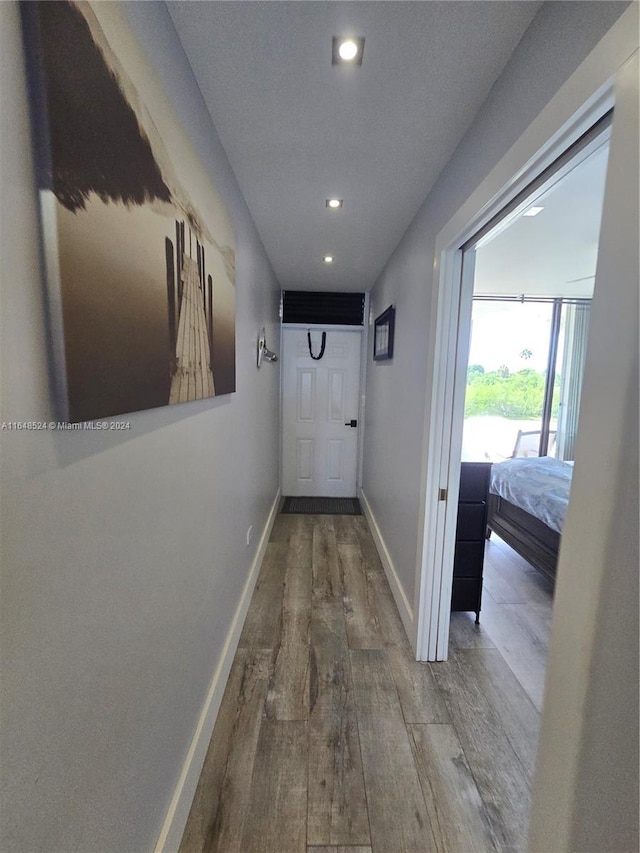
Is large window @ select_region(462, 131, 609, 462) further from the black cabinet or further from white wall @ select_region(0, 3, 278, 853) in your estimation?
white wall @ select_region(0, 3, 278, 853)

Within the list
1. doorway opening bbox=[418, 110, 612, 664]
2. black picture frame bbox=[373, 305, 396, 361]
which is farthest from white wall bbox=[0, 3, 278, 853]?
black picture frame bbox=[373, 305, 396, 361]

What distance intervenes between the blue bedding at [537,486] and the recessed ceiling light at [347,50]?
2.47m

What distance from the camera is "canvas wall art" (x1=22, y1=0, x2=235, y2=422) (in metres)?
0.52

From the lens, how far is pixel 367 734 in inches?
56.7

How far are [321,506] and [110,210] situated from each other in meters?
3.59

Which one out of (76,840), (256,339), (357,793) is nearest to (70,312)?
(76,840)

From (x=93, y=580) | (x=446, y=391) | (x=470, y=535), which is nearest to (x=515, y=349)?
(x=470, y=535)

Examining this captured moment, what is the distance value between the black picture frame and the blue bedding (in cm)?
147

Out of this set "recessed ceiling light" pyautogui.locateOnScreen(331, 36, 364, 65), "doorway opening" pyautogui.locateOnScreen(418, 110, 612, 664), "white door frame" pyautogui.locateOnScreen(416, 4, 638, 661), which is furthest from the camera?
"doorway opening" pyautogui.locateOnScreen(418, 110, 612, 664)

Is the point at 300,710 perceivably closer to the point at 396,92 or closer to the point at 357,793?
the point at 357,793

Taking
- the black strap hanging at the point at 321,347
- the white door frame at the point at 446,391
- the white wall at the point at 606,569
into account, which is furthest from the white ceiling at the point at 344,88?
the black strap hanging at the point at 321,347

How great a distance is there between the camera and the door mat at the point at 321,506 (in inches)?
150

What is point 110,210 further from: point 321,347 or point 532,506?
point 321,347

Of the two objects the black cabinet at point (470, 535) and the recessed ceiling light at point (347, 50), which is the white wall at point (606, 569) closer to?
the recessed ceiling light at point (347, 50)
